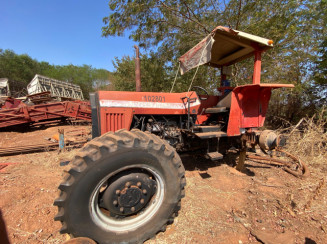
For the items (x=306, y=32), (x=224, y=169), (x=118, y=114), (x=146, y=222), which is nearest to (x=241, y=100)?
(x=224, y=169)

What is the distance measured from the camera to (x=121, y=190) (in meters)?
1.60

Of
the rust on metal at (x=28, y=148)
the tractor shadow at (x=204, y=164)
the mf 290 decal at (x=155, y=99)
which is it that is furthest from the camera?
the rust on metal at (x=28, y=148)

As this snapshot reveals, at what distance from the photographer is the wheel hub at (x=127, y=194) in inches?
62.1

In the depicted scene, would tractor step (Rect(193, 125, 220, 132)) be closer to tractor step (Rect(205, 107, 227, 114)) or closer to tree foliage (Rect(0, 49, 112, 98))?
tractor step (Rect(205, 107, 227, 114))

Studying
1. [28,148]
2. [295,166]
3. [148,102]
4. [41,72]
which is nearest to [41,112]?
[28,148]

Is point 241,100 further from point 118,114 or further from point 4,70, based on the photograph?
Answer: point 4,70

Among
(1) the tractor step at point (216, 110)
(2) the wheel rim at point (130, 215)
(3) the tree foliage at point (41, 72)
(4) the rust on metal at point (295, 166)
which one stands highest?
(3) the tree foliage at point (41, 72)

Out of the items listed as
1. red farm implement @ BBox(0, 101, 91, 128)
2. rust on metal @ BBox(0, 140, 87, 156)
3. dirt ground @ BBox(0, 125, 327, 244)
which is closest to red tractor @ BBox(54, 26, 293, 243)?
dirt ground @ BBox(0, 125, 327, 244)

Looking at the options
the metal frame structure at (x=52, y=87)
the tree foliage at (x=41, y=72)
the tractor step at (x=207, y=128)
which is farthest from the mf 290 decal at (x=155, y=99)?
the tree foliage at (x=41, y=72)

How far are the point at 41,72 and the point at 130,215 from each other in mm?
37387

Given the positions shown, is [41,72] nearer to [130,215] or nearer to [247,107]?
[247,107]

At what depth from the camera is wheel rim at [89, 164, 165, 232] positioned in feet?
4.93

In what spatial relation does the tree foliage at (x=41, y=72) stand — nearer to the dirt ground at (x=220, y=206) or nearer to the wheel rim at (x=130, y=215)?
the dirt ground at (x=220, y=206)

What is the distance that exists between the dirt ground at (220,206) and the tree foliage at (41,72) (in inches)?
718
